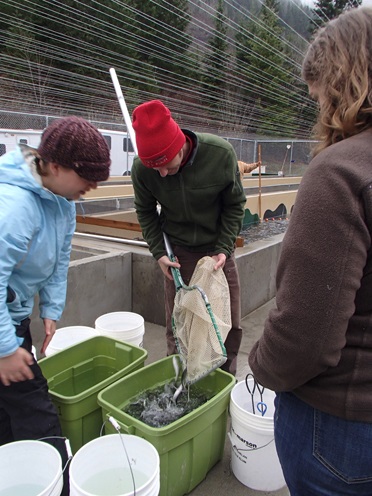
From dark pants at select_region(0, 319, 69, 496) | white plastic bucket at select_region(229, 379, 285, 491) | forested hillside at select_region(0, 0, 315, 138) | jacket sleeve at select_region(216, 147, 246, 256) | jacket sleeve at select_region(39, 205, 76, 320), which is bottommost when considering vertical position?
white plastic bucket at select_region(229, 379, 285, 491)

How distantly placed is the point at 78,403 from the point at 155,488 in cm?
69

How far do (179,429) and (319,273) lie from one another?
1.22 meters

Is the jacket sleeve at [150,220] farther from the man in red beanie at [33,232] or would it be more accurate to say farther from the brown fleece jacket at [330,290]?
the brown fleece jacket at [330,290]

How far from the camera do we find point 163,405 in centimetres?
223

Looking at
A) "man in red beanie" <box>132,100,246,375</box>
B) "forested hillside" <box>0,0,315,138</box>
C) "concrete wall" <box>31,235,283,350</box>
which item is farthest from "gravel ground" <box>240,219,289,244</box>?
"forested hillside" <box>0,0,315,138</box>

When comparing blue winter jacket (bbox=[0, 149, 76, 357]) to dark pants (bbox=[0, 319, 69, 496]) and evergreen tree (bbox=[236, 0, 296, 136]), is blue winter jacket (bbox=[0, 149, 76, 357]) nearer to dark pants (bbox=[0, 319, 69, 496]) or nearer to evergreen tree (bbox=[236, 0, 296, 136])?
dark pants (bbox=[0, 319, 69, 496])

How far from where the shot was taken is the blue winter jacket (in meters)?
1.48

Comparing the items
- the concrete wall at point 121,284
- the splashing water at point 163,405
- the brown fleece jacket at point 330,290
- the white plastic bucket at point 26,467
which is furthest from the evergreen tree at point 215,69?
the brown fleece jacket at point 330,290

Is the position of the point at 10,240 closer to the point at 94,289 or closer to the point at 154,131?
the point at 154,131

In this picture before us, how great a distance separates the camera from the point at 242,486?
6.99 feet

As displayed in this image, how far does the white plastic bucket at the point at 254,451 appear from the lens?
194 cm

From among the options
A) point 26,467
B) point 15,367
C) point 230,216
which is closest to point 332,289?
point 15,367

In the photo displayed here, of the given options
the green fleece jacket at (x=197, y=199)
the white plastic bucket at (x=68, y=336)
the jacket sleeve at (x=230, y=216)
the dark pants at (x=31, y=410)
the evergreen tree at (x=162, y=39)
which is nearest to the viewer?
the dark pants at (x=31, y=410)

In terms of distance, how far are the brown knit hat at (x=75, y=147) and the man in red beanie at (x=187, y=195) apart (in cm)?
54
